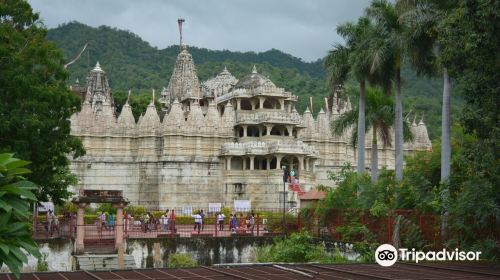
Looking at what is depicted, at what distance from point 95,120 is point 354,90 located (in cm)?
2496

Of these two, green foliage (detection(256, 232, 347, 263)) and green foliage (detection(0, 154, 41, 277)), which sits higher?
green foliage (detection(0, 154, 41, 277))

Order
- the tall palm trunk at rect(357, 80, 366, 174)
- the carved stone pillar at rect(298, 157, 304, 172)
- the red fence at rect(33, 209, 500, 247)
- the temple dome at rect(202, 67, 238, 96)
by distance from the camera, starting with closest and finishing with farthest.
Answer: the red fence at rect(33, 209, 500, 247) < the tall palm trunk at rect(357, 80, 366, 174) < the carved stone pillar at rect(298, 157, 304, 172) < the temple dome at rect(202, 67, 238, 96)

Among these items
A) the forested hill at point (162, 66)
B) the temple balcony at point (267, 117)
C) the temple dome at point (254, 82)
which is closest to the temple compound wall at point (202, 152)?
the temple balcony at point (267, 117)

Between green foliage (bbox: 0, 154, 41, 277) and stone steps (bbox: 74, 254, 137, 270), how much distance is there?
19.6 m

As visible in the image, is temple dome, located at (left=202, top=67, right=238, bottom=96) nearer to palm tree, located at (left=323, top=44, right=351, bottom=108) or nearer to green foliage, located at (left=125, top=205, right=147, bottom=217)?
green foliage, located at (left=125, top=205, right=147, bottom=217)

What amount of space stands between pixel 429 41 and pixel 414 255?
340 inches

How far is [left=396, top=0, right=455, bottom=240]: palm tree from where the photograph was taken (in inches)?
942

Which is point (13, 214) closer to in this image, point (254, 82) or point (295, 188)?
point (295, 188)

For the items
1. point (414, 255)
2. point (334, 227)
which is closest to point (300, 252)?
point (334, 227)

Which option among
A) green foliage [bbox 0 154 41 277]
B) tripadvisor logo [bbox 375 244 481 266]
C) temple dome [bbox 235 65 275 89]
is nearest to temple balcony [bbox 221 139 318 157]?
temple dome [bbox 235 65 275 89]

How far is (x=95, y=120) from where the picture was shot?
5281 centimetres

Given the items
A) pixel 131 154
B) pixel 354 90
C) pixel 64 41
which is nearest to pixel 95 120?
pixel 131 154

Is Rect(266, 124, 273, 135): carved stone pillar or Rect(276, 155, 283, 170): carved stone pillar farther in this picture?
Rect(266, 124, 273, 135): carved stone pillar

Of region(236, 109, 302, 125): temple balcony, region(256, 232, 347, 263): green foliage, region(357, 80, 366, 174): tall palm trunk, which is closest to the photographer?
region(256, 232, 347, 263): green foliage
